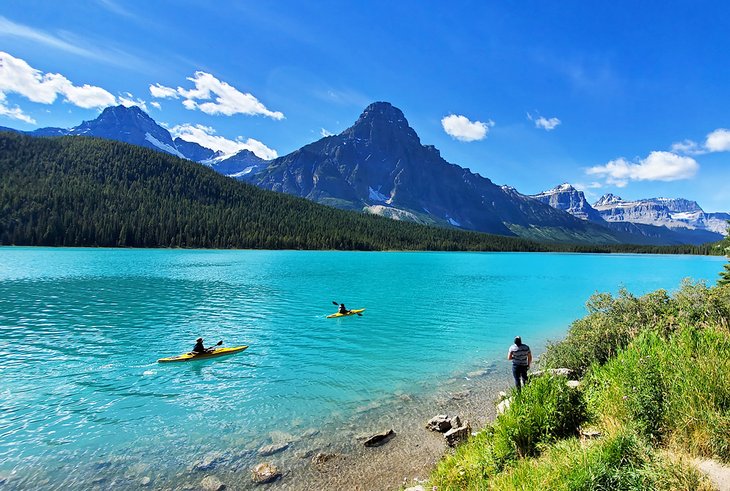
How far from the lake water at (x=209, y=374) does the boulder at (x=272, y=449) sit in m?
0.28

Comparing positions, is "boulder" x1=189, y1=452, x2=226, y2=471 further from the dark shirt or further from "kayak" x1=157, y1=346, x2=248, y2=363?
the dark shirt

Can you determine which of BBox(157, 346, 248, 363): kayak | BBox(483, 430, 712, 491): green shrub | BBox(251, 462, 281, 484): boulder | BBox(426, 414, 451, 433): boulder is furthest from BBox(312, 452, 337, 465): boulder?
BBox(157, 346, 248, 363): kayak

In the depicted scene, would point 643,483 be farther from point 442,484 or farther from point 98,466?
point 98,466

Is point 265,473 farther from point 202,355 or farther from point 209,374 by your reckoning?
point 202,355

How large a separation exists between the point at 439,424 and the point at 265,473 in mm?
7515

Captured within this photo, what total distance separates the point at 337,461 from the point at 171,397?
11.1m

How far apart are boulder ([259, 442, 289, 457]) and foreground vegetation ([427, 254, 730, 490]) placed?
6606mm

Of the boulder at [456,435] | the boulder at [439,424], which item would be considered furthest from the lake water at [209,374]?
the boulder at [456,435]

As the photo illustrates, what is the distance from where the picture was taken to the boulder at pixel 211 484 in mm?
12938

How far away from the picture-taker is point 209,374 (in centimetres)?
2420

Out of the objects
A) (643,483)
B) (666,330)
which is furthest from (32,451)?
(666,330)

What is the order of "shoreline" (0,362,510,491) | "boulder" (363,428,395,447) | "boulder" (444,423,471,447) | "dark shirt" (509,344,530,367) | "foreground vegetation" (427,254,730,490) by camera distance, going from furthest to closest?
"dark shirt" (509,344,530,367), "boulder" (363,428,395,447), "boulder" (444,423,471,447), "shoreline" (0,362,510,491), "foreground vegetation" (427,254,730,490)

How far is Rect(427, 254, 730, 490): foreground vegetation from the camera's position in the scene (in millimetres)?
7273

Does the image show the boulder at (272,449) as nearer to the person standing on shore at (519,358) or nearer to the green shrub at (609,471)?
the green shrub at (609,471)
